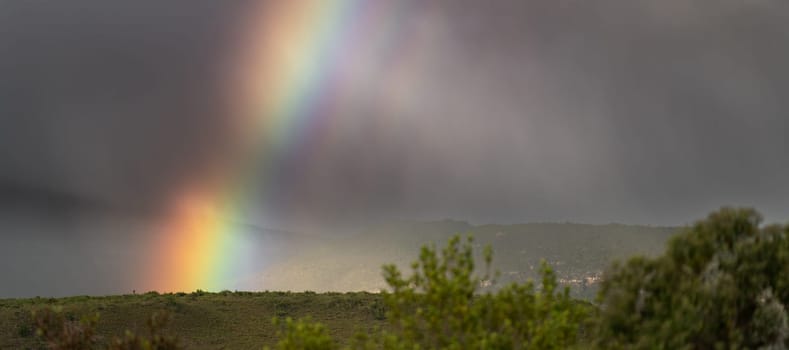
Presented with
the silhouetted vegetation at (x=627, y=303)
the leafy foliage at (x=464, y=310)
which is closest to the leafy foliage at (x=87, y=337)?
the silhouetted vegetation at (x=627, y=303)

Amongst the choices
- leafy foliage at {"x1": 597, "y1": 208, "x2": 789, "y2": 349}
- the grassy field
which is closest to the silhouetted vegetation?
leafy foliage at {"x1": 597, "y1": 208, "x2": 789, "y2": 349}

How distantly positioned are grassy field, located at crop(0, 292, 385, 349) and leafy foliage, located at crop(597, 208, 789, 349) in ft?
156

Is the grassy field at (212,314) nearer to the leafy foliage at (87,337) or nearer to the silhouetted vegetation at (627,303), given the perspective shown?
the leafy foliage at (87,337)

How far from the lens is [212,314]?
72812mm

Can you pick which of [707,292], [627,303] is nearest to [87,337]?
[627,303]

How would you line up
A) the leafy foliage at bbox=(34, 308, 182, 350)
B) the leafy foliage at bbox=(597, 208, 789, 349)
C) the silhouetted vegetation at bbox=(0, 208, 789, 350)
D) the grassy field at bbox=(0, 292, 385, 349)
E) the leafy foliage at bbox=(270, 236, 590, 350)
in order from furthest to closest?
1. the grassy field at bbox=(0, 292, 385, 349)
2. the leafy foliage at bbox=(34, 308, 182, 350)
3. the leafy foliage at bbox=(270, 236, 590, 350)
4. the silhouetted vegetation at bbox=(0, 208, 789, 350)
5. the leafy foliage at bbox=(597, 208, 789, 349)

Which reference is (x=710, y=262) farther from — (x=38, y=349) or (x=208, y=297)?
(x=208, y=297)

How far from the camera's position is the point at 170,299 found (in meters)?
75.6

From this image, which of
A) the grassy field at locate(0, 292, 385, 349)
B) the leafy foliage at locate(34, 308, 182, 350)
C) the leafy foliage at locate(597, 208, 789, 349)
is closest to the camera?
the leafy foliage at locate(597, 208, 789, 349)

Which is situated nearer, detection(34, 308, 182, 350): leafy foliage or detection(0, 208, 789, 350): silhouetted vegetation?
detection(0, 208, 789, 350): silhouetted vegetation

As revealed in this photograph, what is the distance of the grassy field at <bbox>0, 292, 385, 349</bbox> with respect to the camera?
206ft

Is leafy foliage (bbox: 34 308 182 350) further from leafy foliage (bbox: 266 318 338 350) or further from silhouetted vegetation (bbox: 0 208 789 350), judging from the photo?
Result: leafy foliage (bbox: 266 318 338 350)

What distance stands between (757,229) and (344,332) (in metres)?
57.2

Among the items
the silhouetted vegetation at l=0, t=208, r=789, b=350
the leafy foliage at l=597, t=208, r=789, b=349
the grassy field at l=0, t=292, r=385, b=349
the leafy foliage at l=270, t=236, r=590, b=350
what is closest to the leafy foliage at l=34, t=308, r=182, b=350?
the silhouetted vegetation at l=0, t=208, r=789, b=350
